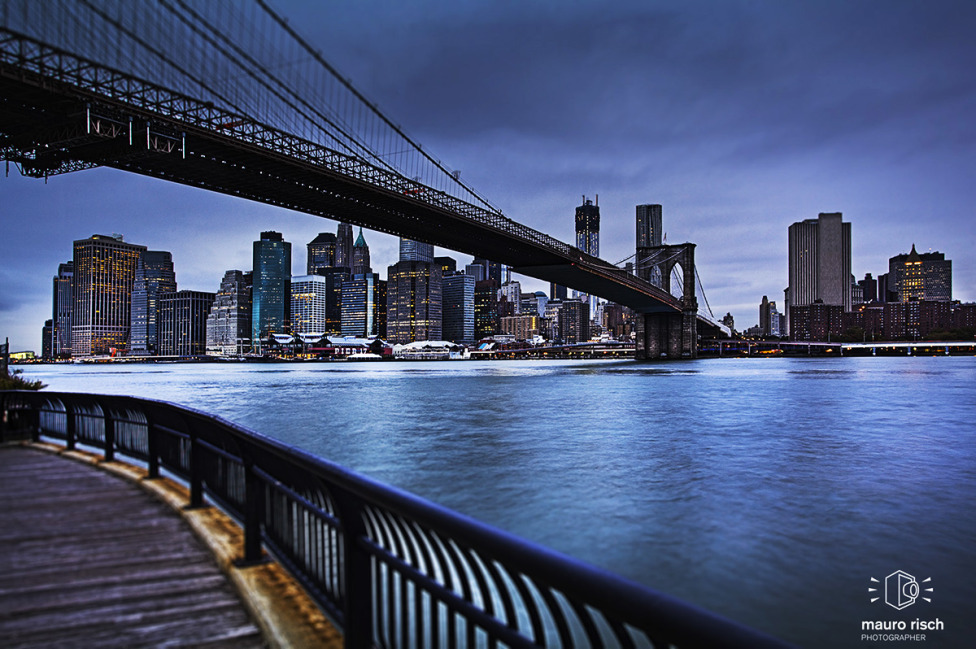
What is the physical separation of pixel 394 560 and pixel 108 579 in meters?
2.57

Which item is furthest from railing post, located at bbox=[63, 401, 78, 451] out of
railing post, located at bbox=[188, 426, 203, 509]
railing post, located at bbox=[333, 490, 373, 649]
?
railing post, located at bbox=[333, 490, 373, 649]

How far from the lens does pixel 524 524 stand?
8008 mm

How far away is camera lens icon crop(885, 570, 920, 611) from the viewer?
5.60 metres

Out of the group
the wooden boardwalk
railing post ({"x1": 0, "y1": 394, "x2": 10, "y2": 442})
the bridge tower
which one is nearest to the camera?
the wooden boardwalk

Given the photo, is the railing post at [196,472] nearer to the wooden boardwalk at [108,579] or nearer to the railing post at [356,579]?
the wooden boardwalk at [108,579]

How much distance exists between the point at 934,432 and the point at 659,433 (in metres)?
7.80

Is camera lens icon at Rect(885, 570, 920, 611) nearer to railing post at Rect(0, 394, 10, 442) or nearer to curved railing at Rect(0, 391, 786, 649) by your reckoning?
curved railing at Rect(0, 391, 786, 649)

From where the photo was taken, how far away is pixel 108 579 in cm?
388

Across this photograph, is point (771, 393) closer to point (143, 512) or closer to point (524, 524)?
point (524, 524)

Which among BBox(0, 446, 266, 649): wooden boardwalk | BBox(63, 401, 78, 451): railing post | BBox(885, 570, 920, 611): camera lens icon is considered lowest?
BBox(885, 570, 920, 611): camera lens icon

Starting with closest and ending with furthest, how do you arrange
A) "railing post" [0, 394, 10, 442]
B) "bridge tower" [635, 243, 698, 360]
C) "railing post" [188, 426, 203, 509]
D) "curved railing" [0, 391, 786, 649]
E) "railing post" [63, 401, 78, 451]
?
1. "curved railing" [0, 391, 786, 649]
2. "railing post" [188, 426, 203, 509]
3. "railing post" [63, 401, 78, 451]
4. "railing post" [0, 394, 10, 442]
5. "bridge tower" [635, 243, 698, 360]

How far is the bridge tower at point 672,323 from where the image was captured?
294ft

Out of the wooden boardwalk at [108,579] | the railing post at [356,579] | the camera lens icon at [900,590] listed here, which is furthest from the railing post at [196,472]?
the camera lens icon at [900,590]

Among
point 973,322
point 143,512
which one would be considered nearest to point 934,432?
point 143,512
